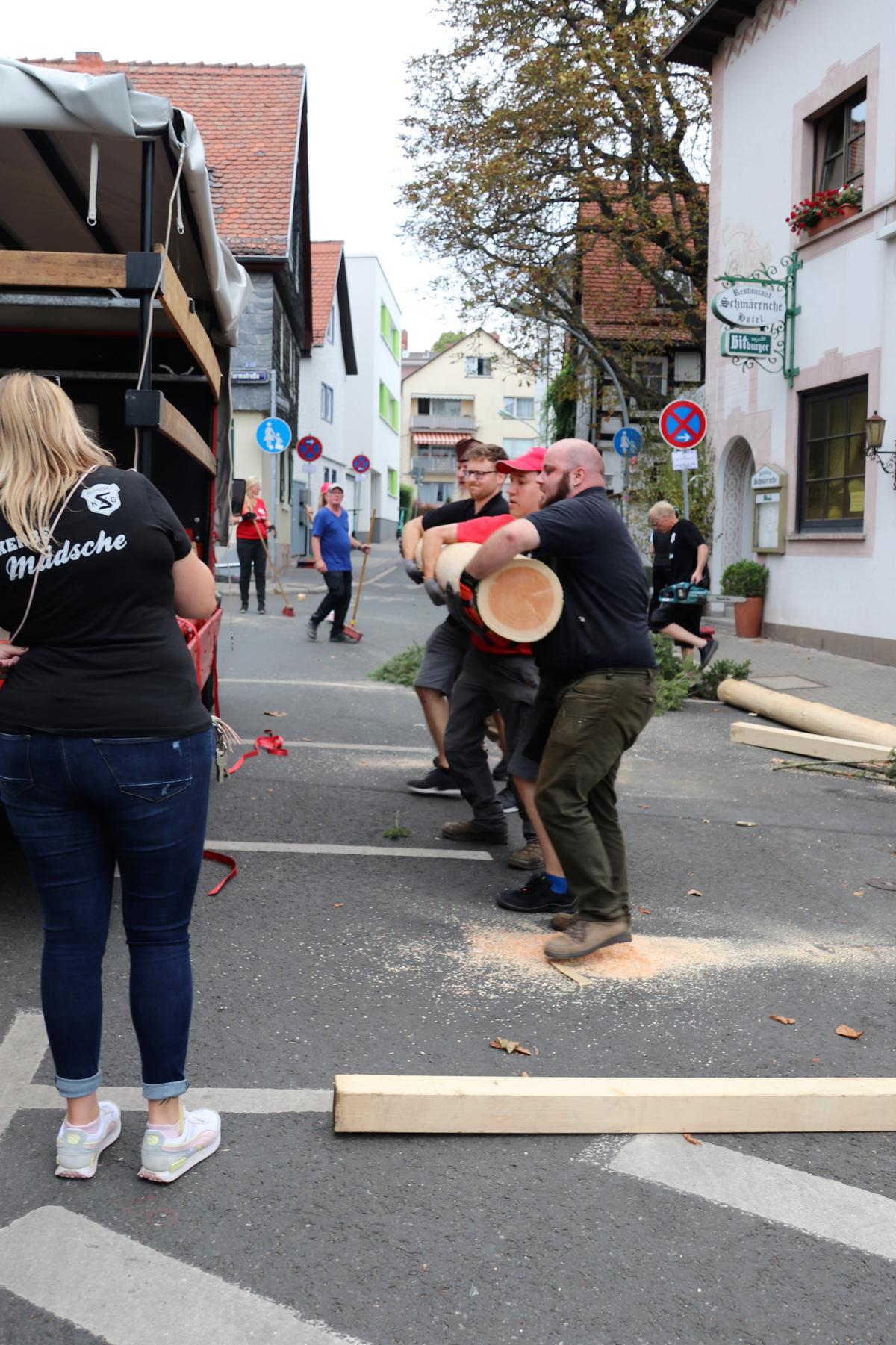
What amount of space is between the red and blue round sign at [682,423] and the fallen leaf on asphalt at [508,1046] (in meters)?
12.9

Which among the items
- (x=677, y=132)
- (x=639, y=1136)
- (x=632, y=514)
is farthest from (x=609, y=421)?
(x=639, y=1136)

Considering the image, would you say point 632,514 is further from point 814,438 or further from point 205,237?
point 205,237

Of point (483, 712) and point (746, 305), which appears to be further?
point (746, 305)

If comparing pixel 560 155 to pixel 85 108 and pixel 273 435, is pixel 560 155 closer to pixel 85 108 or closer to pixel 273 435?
pixel 273 435

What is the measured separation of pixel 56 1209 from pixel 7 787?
93cm

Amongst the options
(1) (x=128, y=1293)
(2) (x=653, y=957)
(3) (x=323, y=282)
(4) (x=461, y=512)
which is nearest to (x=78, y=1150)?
(1) (x=128, y=1293)

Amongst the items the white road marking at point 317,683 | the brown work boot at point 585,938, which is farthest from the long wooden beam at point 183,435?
the white road marking at point 317,683

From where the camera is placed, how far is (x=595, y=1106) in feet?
10.6

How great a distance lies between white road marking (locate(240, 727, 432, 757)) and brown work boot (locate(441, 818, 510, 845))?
2158 millimetres

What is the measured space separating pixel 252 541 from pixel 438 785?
12384 mm

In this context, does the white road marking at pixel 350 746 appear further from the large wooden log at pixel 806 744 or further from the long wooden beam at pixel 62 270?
the long wooden beam at pixel 62 270

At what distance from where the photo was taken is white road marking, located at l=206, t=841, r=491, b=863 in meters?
5.96

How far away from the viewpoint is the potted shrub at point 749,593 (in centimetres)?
1709

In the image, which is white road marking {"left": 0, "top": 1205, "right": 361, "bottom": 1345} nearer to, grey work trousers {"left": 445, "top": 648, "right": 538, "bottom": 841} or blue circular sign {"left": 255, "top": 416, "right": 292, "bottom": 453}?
grey work trousers {"left": 445, "top": 648, "right": 538, "bottom": 841}
